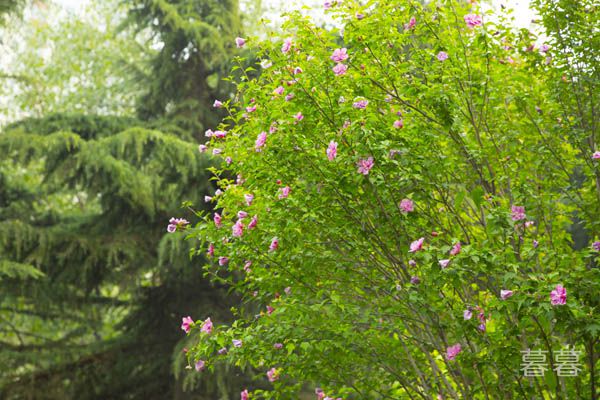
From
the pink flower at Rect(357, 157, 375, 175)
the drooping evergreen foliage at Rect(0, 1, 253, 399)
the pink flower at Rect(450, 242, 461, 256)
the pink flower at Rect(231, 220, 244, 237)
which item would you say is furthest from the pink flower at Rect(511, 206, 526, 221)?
the drooping evergreen foliage at Rect(0, 1, 253, 399)

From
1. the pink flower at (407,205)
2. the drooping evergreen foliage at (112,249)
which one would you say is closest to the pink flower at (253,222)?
the pink flower at (407,205)

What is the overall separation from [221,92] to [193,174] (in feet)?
8.31

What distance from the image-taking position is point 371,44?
3480 mm

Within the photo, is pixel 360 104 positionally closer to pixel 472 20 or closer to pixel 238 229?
pixel 472 20

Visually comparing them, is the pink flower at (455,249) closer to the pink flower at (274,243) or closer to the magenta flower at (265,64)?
the pink flower at (274,243)

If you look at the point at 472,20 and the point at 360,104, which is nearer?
the point at 360,104

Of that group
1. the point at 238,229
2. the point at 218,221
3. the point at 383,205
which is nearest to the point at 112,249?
the point at 218,221

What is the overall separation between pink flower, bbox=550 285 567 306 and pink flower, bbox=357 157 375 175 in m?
0.99

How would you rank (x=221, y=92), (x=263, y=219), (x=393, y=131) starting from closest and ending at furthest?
(x=393, y=131) → (x=263, y=219) → (x=221, y=92)

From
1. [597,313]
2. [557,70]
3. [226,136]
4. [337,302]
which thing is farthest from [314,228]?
[557,70]

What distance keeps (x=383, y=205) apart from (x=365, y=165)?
0.38 meters

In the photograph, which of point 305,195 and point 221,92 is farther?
point 221,92

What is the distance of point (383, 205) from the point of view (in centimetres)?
341

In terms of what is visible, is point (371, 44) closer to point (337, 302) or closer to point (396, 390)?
point (337, 302)
